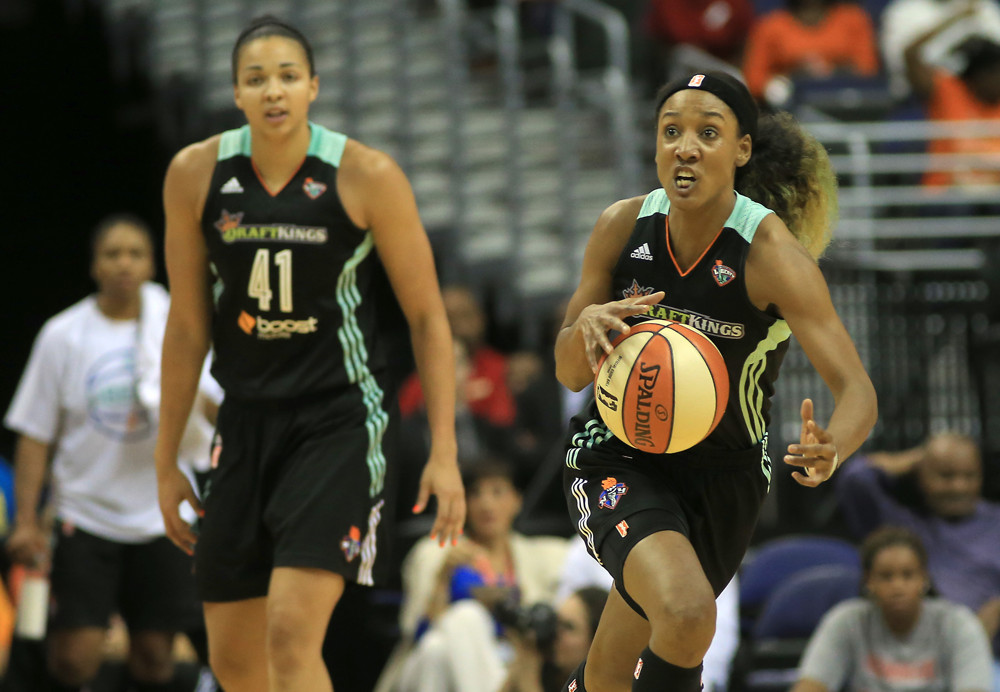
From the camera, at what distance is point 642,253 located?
3.97 metres

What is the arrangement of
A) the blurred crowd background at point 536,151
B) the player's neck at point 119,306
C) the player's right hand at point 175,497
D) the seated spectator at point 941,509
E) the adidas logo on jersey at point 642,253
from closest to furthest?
the adidas logo on jersey at point 642,253 < the player's right hand at point 175,497 < the player's neck at point 119,306 < the seated spectator at point 941,509 < the blurred crowd background at point 536,151

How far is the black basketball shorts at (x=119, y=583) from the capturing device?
6.22 metres

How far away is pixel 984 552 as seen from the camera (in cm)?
699

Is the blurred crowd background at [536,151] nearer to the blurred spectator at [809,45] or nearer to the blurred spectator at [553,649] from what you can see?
the blurred spectator at [809,45]

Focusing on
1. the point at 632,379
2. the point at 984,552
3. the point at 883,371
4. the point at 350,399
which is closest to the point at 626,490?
the point at 632,379

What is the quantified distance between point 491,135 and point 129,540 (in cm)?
586

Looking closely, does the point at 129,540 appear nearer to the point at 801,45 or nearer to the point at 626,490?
the point at 626,490

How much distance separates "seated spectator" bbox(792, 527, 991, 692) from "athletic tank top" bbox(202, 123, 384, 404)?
9.65 ft

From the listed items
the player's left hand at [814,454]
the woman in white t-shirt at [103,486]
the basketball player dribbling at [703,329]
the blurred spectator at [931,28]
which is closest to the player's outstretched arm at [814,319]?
the basketball player dribbling at [703,329]

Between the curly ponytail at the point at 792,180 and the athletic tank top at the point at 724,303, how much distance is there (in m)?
0.24

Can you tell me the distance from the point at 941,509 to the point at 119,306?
4.23 metres

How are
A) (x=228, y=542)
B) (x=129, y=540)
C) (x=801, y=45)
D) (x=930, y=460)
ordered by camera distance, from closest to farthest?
1. (x=228, y=542)
2. (x=129, y=540)
3. (x=930, y=460)
4. (x=801, y=45)

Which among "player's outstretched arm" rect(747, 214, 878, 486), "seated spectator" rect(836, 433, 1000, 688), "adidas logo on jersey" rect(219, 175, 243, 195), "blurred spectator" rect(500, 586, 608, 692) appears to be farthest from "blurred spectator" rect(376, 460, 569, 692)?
"player's outstretched arm" rect(747, 214, 878, 486)

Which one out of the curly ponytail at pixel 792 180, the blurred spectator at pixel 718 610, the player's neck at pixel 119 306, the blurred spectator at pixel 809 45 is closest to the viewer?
the curly ponytail at pixel 792 180
